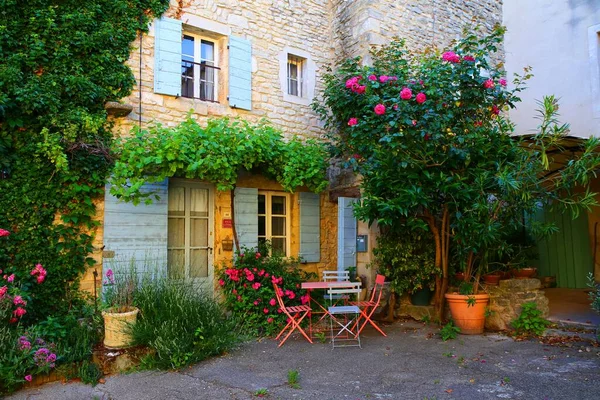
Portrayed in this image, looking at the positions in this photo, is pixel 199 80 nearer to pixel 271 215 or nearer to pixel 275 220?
pixel 271 215

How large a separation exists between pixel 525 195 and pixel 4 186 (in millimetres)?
5715

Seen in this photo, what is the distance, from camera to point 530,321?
567 centimetres

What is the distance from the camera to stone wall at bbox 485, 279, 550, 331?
5785 millimetres

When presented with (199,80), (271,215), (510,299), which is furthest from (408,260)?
(199,80)

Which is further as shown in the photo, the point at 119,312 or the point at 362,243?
the point at 362,243

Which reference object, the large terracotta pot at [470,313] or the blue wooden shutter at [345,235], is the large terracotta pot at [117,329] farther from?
the large terracotta pot at [470,313]

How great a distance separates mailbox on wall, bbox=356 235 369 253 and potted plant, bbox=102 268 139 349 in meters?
3.48

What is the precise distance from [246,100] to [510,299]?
178 inches

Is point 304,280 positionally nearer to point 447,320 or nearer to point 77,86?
point 447,320

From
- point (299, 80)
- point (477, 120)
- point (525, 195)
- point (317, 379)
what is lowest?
point (317, 379)

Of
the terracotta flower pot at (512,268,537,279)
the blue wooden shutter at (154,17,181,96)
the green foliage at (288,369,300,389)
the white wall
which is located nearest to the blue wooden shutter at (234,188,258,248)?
the blue wooden shutter at (154,17,181,96)

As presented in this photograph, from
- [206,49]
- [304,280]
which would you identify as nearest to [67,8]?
[206,49]

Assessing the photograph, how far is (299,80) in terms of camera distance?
793cm

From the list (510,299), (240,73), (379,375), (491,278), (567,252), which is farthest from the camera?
(567,252)
